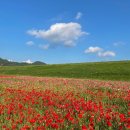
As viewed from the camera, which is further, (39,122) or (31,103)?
(31,103)

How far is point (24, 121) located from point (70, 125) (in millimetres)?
1462

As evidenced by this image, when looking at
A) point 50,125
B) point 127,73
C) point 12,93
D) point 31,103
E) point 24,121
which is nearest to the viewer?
point 50,125

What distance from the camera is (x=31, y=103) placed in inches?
537

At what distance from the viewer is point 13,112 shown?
1151 centimetres

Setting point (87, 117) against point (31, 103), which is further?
point (31, 103)

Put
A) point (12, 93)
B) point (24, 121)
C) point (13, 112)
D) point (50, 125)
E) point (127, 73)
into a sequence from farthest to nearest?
point (127, 73) → point (12, 93) → point (13, 112) → point (24, 121) → point (50, 125)

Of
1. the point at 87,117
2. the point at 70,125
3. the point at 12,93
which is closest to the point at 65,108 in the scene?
the point at 87,117

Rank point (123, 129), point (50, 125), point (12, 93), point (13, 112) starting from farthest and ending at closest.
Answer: point (12, 93) < point (13, 112) < point (50, 125) < point (123, 129)

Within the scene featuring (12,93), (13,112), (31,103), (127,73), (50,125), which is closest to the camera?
(50,125)

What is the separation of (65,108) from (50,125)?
2.78 metres

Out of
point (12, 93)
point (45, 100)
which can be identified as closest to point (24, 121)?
point (45, 100)

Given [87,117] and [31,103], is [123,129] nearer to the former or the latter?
[87,117]

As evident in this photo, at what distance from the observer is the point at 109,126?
913 centimetres

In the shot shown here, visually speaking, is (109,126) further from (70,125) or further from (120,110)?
(120,110)
